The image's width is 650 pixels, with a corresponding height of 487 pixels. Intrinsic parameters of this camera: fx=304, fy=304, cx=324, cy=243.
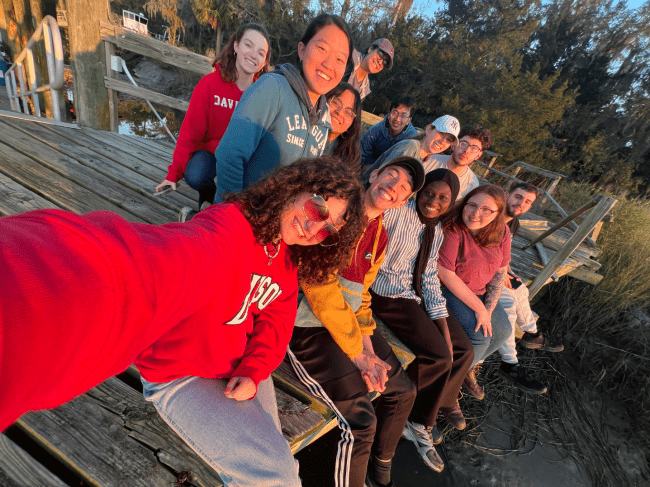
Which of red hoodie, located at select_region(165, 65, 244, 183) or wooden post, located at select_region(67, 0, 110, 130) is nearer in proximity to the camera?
red hoodie, located at select_region(165, 65, 244, 183)

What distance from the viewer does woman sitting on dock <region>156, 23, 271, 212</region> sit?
2.21 m

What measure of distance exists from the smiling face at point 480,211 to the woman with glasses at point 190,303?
5.36 ft

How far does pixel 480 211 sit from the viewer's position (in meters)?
2.59

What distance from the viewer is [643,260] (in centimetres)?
547

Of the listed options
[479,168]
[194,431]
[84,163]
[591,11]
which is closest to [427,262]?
[194,431]

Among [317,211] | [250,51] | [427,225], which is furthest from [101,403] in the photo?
[250,51]

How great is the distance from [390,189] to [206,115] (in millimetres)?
1459

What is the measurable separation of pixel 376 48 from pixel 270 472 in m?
3.65

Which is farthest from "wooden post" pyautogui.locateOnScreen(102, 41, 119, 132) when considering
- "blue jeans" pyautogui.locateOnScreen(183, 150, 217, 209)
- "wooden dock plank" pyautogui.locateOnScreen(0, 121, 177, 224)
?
"blue jeans" pyautogui.locateOnScreen(183, 150, 217, 209)

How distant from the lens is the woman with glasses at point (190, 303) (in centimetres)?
50

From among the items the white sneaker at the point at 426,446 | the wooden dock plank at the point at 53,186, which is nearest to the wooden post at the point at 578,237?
the white sneaker at the point at 426,446

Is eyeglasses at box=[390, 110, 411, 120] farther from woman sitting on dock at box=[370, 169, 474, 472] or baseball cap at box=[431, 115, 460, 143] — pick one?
woman sitting on dock at box=[370, 169, 474, 472]

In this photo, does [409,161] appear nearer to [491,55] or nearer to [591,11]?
[491,55]

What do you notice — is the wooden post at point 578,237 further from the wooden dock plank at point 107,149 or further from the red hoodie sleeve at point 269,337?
the wooden dock plank at point 107,149
